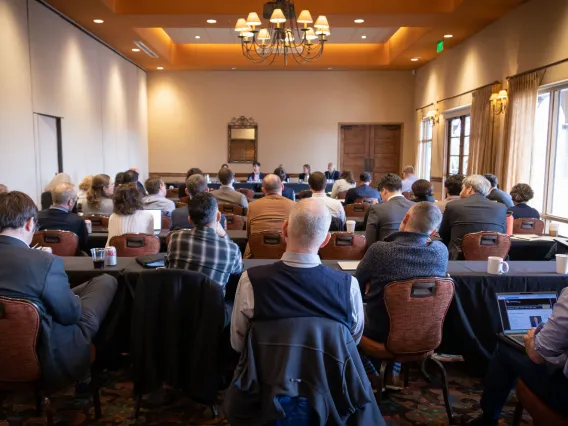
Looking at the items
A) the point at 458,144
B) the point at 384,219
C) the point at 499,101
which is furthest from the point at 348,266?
the point at 458,144

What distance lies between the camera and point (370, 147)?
14398mm

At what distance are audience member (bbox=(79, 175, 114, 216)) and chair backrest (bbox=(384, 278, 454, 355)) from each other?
13.5 feet

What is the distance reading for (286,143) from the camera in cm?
1412

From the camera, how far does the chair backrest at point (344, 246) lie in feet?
13.5

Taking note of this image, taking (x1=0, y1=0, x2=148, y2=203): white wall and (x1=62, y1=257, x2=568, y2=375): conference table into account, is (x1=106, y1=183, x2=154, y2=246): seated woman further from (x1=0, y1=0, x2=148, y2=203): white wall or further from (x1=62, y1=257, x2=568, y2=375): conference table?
(x1=0, y1=0, x2=148, y2=203): white wall

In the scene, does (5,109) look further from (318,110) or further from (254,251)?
(318,110)

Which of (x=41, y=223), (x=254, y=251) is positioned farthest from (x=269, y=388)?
(x=41, y=223)

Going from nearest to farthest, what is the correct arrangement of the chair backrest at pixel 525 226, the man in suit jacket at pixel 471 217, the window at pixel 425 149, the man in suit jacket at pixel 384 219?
the man in suit jacket at pixel 384 219 < the man in suit jacket at pixel 471 217 < the chair backrest at pixel 525 226 < the window at pixel 425 149

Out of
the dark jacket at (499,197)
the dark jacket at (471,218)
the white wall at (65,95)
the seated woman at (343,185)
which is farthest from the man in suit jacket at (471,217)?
the white wall at (65,95)

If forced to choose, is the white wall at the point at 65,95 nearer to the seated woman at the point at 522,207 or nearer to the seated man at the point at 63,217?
the seated man at the point at 63,217

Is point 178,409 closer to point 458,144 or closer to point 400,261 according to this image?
point 400,261

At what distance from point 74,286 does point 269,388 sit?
1.79 metres

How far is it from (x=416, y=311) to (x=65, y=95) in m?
7.78

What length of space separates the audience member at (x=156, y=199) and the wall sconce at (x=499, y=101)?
19.2ft
